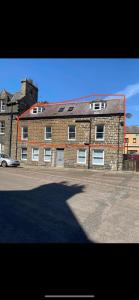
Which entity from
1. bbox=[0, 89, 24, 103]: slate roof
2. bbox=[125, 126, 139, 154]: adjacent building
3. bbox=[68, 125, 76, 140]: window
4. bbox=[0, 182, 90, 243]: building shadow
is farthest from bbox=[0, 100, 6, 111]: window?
bbox=[125, 126, 139, 154]: adjacent building

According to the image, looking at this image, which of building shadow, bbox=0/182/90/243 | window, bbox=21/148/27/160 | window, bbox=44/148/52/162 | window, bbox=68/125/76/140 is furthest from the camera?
window, bbox=21/148/27/160

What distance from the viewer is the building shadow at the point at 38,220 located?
4.46 metres

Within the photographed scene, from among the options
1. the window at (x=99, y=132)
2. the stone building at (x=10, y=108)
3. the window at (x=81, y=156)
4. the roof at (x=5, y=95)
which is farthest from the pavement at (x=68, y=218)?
the roof at (x=5, y=95)

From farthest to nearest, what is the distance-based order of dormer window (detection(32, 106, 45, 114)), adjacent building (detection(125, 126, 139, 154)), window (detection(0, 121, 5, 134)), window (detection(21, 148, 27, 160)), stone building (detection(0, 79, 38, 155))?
adjacent building (detection(125, 126, 139, 154)), window (detection(0, 121, 5, 134)), dormer window (detection(32, 106, 45, 114)), stone building (detection(0, 79, 38, 155)), window (detection(21, 148, 27, 160))

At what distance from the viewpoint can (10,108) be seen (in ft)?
88.5

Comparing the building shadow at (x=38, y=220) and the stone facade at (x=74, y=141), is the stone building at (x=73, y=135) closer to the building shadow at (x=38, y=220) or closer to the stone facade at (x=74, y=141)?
the stone facade at (x=74, y=141)

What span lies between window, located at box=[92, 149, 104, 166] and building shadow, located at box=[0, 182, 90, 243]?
556 inches

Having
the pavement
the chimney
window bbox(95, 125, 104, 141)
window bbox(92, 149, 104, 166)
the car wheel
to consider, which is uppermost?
→ the chimney

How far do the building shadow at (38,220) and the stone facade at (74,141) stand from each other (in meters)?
14.1

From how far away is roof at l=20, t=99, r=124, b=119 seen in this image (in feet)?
74.3

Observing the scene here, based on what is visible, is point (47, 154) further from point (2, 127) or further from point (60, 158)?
point (2, 127)

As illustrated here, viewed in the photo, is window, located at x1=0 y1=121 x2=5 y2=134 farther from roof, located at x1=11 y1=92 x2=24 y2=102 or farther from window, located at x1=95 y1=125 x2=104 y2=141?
window, located at x1=95 y1=125 x2=104 y2=141
